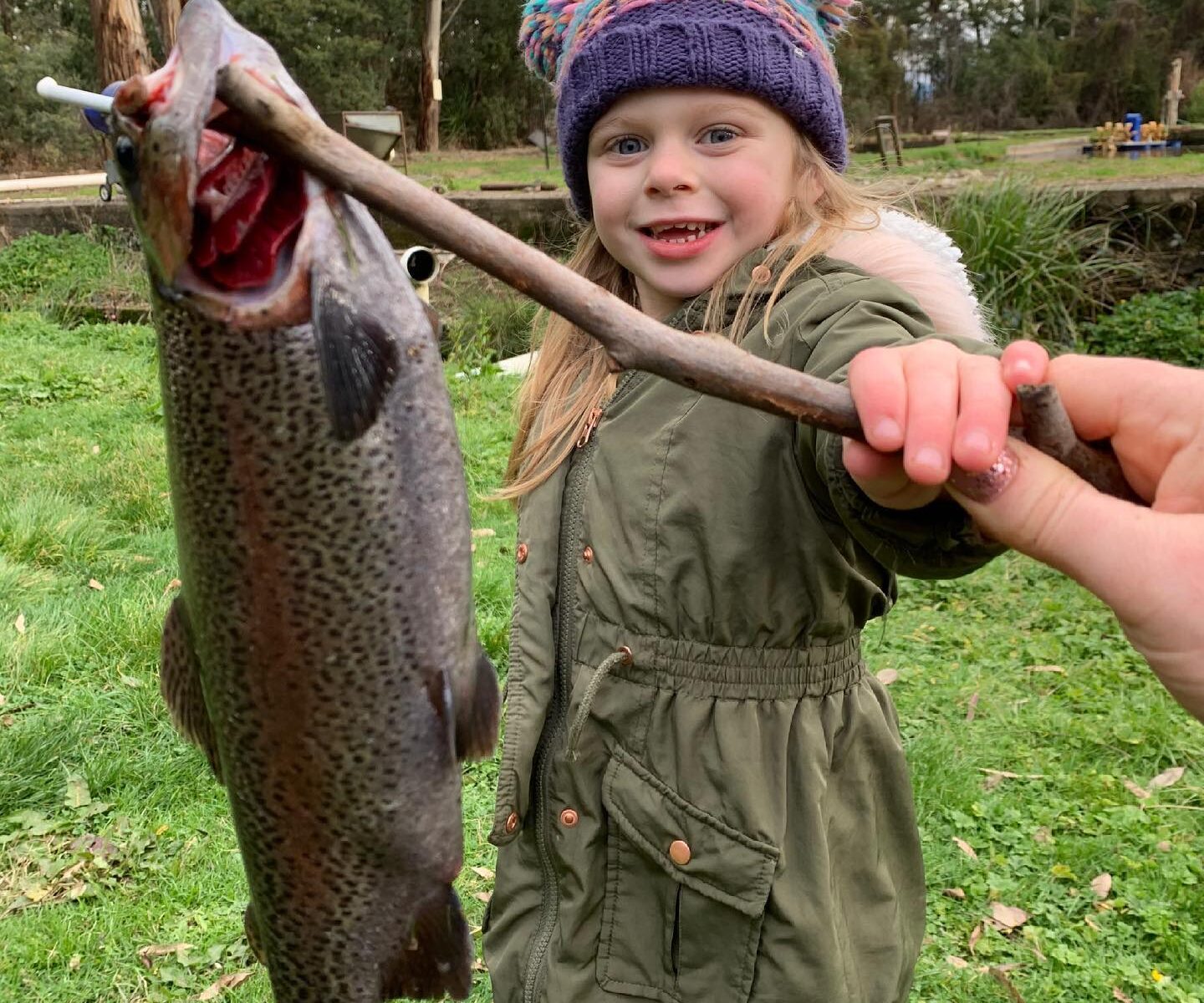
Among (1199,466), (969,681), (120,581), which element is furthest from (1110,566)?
(120,581)

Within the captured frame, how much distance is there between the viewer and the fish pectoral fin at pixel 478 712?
5.11ft

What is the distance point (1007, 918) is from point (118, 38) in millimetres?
13721

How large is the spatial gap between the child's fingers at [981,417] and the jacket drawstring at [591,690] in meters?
1.05

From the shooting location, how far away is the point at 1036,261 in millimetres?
8547

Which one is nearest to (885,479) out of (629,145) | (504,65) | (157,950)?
(629,145)

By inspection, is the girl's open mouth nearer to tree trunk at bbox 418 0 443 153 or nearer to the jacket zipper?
the jacket zipper

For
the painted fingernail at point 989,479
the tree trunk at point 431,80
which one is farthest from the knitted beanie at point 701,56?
the tree trunk at point 431,80

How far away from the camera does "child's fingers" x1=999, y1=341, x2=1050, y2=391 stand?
1138 millimetres

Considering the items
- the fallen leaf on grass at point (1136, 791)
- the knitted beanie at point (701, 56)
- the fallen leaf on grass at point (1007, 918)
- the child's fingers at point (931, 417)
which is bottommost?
the fallen leaf on grass at point (1007, 918)

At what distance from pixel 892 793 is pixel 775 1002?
490mm

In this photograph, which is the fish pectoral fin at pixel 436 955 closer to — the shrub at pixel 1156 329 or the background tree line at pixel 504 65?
the shrub at pixel 1156 329

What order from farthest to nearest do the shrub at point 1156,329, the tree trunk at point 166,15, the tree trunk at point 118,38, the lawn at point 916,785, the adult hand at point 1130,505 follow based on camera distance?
the tree trunk at point 166,15 < the tree trunk at point 118,38 < the shrub at point 1156,329 < the lawn at point 916,785 < the adult hand at point 1130,505

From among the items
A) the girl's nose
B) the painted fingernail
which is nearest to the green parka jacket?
the girl's nose

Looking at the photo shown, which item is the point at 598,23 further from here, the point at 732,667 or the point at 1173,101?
the point at 1173,101
